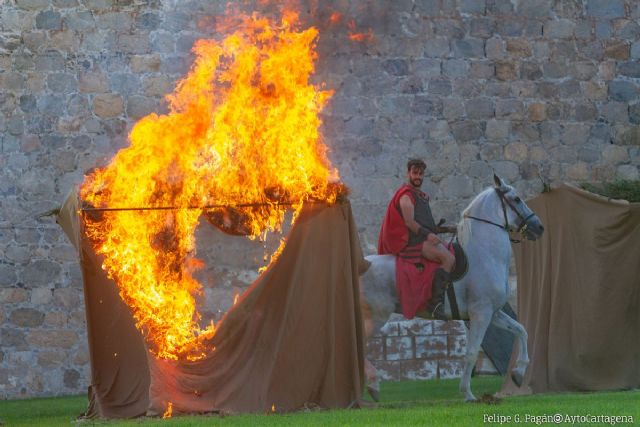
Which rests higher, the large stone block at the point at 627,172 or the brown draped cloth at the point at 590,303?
the large stone block at the point at 627,172

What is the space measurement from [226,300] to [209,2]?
12.3 feet

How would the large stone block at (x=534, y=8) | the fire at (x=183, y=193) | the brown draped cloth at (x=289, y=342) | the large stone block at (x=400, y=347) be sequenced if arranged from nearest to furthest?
the brown draped cloth at (x=289, y=342) → the fire at (x=183, y=193) → the large stone block at (x=400, y=347) → the large stone block at (x=534, y=8)

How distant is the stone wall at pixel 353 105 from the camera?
53.3 feet

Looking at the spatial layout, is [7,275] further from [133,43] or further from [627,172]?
[627,172]

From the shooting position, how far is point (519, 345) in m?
12.8

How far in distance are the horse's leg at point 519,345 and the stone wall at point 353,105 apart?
419 centimetres

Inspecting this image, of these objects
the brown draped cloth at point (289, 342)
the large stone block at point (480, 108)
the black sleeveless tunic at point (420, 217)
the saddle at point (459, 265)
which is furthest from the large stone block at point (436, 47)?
the brown draped cloth at point (289, 342)

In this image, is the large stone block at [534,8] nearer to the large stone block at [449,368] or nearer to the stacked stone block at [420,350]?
the stacked stone block at [420,350]

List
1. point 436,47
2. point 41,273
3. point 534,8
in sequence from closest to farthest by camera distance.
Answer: point 41,273
point 436,47
point 534,8

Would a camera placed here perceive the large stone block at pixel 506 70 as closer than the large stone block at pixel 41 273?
No

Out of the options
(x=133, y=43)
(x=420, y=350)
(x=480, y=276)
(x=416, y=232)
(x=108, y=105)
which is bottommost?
(x=420, y=350)

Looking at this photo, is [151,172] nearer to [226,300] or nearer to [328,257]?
[328,257]

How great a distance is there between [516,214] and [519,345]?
127 cm

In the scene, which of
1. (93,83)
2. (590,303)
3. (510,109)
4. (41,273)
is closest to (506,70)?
(510,109)
